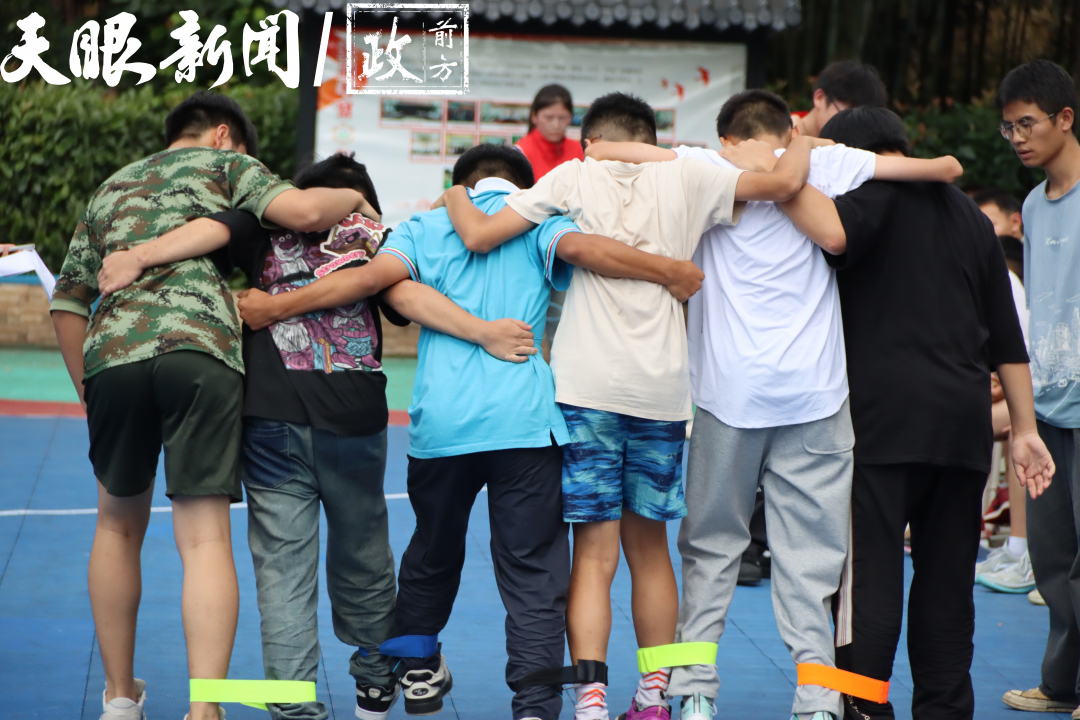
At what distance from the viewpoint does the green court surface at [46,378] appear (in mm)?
A: 8567

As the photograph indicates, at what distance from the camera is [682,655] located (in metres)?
3.13

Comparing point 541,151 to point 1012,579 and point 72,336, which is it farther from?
point 72,336

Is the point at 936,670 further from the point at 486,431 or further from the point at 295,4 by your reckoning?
the point at 295,4

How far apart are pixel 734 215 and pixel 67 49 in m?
12.7

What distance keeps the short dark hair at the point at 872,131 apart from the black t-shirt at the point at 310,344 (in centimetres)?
142

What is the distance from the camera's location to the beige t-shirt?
9.95 feet

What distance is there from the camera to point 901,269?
10.2ft

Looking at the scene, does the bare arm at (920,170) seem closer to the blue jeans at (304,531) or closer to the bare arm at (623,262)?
the bare arm at (623,262)

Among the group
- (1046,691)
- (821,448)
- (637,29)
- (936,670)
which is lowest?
(1046,691)

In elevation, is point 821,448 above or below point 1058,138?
below

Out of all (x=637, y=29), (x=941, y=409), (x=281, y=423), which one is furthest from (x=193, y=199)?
(x=637, y=29)

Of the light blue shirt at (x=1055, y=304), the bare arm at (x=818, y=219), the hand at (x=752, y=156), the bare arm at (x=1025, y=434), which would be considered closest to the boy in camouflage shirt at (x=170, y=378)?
the hand at (x=752, y=156)

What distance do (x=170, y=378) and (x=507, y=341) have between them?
882 mm

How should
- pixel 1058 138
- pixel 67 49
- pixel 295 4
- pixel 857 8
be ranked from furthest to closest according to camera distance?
pixel 67 49, pixel 857 8, pixel 295 4, pixel 1058 138
